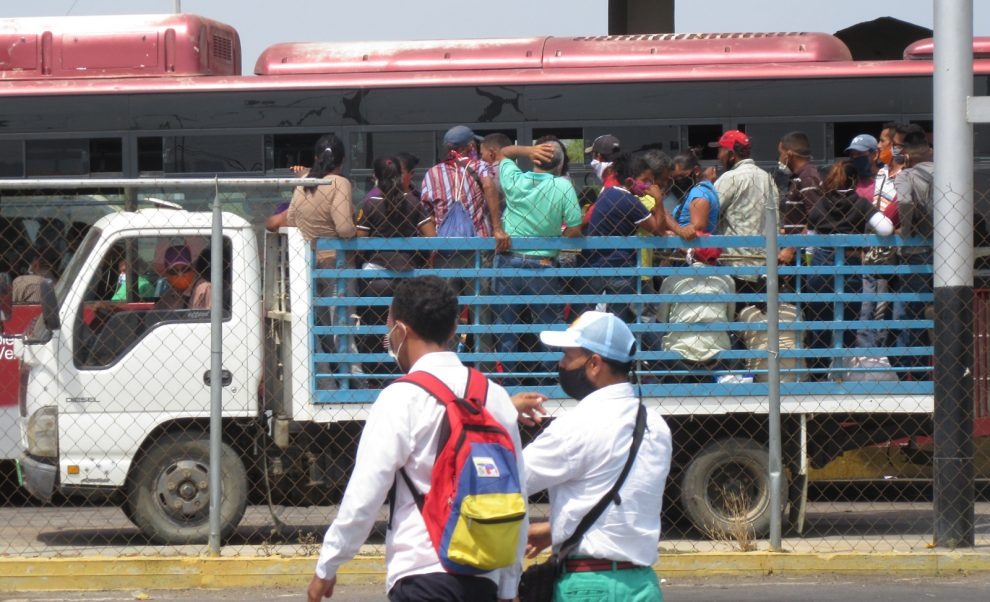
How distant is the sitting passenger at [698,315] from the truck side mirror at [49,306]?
375 centimetres

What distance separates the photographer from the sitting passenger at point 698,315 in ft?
29.1

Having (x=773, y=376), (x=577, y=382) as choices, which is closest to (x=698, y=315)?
(x=773, y=376)

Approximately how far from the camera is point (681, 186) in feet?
37.1

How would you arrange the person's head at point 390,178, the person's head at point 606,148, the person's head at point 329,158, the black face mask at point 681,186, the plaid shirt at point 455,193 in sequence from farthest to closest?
the black face mask at point 681,186
the person's head at point 606,148
the plaid shirt at point 455,193
the person's head at point 329,158
the person's head at point 390,178

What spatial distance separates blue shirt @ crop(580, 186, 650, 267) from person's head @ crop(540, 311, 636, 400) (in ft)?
14.4

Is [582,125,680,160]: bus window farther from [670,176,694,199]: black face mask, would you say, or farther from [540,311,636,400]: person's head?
[540,311,636,400]: person's head

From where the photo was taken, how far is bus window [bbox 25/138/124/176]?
13.5m

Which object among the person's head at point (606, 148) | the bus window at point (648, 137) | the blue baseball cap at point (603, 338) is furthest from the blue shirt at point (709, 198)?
the blue baseball cap at point (603, 338)

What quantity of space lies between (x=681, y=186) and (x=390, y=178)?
273 cm

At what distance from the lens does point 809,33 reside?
13727 mm

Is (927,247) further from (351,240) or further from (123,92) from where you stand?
(123,92)

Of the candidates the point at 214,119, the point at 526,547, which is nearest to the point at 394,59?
the point at 214,119

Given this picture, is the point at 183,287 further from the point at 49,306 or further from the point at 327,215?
the point at 327,215

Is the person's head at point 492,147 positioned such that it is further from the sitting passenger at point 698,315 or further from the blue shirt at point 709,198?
the sitting passenger at point 698,315
